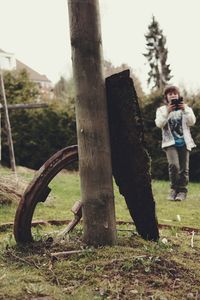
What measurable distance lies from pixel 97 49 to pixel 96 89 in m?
0.28

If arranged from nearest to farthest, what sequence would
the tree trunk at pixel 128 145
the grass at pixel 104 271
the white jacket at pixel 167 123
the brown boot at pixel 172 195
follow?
the grass at pixel 104 271, the tree trunk at pixel 128 145, the white jacket at pixel 167 123, the brown boot at pixel 172 195

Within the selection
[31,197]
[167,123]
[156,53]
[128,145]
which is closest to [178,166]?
[167,123]

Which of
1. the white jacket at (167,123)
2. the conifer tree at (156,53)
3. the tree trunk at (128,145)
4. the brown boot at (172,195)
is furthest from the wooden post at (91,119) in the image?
the conifer tree at (156,53)

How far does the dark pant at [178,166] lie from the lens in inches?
321

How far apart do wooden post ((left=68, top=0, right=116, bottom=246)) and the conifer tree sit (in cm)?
5330

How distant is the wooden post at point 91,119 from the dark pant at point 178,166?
5.06 m

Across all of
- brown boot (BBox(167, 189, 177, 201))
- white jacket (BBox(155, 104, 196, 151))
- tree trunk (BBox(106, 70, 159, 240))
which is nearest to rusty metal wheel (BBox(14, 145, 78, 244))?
tree trunk (BBox(106, 70, 159, 240))

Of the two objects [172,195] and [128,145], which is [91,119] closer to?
[128,145]

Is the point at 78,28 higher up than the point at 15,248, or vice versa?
the point at 78,28

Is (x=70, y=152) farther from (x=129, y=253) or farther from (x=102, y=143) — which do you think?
(x=129, y=253)

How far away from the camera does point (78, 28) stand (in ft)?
10.5

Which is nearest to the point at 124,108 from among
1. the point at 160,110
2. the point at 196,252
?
the point at 196,252

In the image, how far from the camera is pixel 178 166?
820cm

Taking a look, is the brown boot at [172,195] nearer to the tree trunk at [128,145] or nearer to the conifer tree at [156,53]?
the tree trunk at [128,145]
